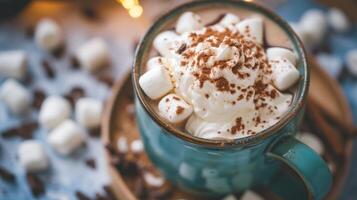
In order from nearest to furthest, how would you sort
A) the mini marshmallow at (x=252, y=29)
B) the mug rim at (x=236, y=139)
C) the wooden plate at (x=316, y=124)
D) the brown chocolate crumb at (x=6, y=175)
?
the mug rim at (x=236, y=139) < the mini marshmallow at (x=252, y=29) < the wooden plate at (x=316, y=124) < the brown chocolate crumb at (x=6, y=175)

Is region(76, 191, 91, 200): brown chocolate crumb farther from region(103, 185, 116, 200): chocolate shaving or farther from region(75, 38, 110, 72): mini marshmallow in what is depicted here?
region(75, 38, 110, 72): mini marshmallow

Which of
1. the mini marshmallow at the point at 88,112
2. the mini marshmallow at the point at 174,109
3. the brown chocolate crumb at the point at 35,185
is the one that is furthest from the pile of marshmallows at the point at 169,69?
the brown chocolate crumb at the point at 35,185

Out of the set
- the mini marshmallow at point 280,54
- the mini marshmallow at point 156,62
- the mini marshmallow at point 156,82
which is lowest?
the mini marshmallow at point 156,82

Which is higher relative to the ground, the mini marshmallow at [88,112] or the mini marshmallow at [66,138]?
the mini marshmallow at [88,112]

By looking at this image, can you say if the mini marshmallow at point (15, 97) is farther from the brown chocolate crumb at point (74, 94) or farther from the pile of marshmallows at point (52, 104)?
the brown chocolate crumb at point (74, 94)

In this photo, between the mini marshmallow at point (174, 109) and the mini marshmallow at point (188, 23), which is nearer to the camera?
the mini marshmallow at point (174, 109)

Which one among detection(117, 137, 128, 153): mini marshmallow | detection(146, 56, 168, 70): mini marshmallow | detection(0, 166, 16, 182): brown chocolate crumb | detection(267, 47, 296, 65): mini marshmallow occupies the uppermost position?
detection(267, 47, 296, 65): mini marshmallow

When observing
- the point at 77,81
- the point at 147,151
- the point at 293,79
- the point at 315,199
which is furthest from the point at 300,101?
the point at 77,81

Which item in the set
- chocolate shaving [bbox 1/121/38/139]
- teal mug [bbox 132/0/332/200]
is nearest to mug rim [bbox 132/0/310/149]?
teal mug [bbox 132/0/332/200]
